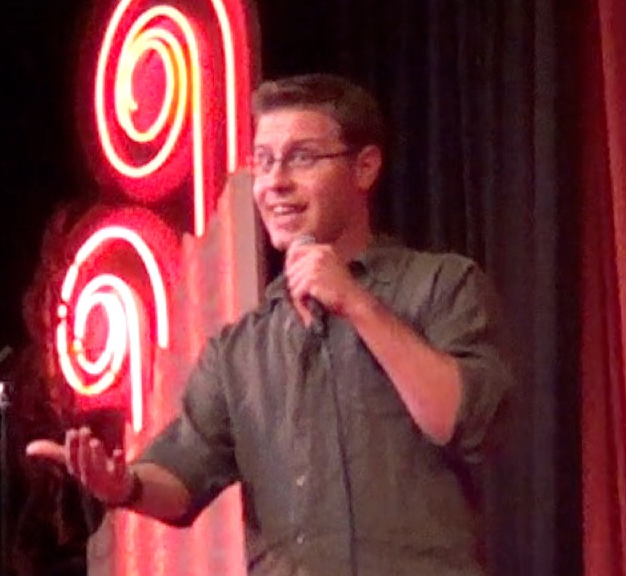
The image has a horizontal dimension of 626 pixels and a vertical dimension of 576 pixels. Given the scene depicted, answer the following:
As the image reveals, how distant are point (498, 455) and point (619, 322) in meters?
0.29

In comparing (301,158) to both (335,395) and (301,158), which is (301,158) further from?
(335,395)

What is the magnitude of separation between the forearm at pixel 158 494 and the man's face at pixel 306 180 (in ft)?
0.94

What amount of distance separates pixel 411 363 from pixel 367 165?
1.00 ft

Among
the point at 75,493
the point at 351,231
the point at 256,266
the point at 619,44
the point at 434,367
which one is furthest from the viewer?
the point at 75,493

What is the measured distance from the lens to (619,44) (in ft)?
8.35

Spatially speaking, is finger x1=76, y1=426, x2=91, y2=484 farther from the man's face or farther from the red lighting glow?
the red lighting glow

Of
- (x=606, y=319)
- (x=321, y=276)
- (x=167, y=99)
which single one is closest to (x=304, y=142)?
(x=321, y=276)

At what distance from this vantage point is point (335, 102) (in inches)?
73.2

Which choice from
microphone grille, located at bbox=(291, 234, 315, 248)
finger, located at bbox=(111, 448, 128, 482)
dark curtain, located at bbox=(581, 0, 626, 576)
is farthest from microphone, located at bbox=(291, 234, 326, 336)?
dark curtain, located at bbox=(581, 0, 626, 576)

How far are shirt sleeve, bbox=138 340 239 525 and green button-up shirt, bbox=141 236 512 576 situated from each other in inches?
2.1

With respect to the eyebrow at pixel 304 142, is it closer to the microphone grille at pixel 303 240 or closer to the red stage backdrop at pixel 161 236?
the microphone grille at pixel 303 240

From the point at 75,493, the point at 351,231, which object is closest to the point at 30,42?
the point at 75,493

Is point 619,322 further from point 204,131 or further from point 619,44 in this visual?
point 204,131

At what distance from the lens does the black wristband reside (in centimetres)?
179
